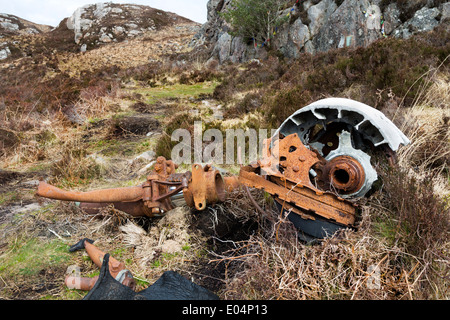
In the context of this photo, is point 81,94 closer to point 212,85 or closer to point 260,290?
point 212,85

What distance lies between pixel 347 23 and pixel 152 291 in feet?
54.9

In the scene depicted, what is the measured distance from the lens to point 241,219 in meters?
3.17

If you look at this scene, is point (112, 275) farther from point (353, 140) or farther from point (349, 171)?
Result: point (353, 140)

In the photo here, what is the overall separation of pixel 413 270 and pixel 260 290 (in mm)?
1073

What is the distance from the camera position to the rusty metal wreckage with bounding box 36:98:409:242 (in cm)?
238

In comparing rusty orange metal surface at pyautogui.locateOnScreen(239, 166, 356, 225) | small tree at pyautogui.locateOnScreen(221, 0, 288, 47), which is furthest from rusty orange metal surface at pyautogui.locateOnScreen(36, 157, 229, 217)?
small tree at pyautogui.locateOnScreen(221, 0, 288, 47)

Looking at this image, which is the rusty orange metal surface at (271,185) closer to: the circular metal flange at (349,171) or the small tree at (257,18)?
the circular metal flange at (349,171)

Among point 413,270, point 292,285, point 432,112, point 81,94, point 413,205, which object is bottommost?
point 292,285

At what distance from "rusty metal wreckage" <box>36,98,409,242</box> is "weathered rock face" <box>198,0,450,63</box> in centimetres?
1060

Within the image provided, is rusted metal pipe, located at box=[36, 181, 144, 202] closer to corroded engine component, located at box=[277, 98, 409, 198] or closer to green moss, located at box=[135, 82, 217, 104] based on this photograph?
corroded engine component, located at box=[277, 98, 409, 198]

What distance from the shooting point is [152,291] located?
A: 2055 mm

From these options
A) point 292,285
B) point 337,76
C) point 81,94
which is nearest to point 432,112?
point 337,76

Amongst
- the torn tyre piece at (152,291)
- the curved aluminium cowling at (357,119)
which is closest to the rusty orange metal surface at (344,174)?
the curved aluminium cowling at (357,119)

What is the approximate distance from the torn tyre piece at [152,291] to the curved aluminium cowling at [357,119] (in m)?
1.77
